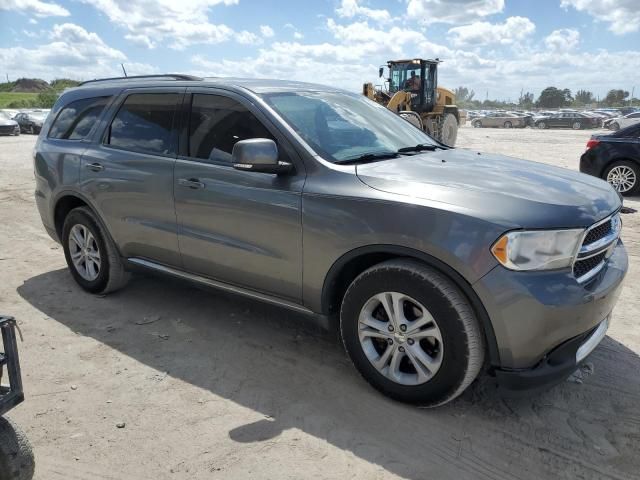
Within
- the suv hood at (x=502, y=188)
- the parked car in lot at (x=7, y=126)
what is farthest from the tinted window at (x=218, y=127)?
the parked car in lot at (x=7, y=126)

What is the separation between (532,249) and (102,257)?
139 inches

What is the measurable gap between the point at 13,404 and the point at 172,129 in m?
2.37

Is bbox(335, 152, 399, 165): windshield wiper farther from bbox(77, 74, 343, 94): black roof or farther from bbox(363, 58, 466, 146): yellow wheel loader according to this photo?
bbox(363, 58, 466, 146): yellow wheel loader

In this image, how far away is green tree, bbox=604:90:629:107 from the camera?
83.2m

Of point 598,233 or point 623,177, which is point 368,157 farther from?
point 623,177

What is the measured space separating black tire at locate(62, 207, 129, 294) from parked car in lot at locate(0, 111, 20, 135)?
79.9ft

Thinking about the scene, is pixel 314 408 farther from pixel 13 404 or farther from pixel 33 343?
pixel 33 343

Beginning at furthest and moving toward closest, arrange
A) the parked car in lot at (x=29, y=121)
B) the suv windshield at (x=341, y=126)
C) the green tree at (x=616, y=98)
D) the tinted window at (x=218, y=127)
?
the green tree at (x=616, y=98)
the parked car in lot at (x=29, y=121)
the tinted window at (x=218, y=127)
the suv windshield at (x=341, y=126)

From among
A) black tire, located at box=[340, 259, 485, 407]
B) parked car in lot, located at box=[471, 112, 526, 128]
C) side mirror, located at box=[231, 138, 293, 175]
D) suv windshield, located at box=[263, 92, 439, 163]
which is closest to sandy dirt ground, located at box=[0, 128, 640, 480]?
black tire, located at box=[340, 259, 485, 407]

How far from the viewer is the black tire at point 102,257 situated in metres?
4.57

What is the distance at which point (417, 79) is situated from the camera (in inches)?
726

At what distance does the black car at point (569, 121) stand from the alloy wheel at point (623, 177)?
3552cm

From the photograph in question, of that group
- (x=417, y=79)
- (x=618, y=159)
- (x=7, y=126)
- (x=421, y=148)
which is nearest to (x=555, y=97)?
(x=417, y=79)

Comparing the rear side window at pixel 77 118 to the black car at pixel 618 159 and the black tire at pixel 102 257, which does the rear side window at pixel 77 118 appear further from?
the black car at pixel 618 159
